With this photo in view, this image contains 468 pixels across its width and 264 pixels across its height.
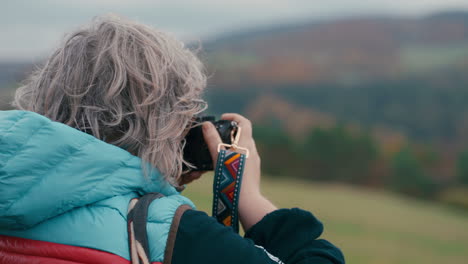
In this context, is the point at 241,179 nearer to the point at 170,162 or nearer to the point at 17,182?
the point at 170,162

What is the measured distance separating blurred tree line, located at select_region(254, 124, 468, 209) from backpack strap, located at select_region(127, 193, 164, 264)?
10.5 meters

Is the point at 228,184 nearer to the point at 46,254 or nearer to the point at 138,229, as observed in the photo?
the point at 138,229

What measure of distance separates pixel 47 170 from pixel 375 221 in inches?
320

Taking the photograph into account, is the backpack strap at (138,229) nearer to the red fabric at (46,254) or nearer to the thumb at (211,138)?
the red fabric at (46,254)

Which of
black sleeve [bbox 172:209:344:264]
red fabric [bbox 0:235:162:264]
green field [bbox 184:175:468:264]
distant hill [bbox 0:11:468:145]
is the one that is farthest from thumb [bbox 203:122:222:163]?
distant hill [bbox 0:11:468:145]

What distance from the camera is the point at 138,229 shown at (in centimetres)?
92

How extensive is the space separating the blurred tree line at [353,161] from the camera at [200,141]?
1018 cm

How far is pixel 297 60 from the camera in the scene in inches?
582

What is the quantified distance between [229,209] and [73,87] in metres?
0.45

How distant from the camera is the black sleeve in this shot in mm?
922

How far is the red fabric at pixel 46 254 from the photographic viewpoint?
2.96 feet

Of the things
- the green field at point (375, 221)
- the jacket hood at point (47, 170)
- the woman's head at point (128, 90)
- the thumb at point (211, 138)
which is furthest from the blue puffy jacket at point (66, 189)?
the green field at point (375, 221)

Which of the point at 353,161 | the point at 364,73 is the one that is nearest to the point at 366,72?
the point at 364,73

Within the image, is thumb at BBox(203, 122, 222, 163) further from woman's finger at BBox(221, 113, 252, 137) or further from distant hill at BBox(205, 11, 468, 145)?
distant hill at BBox(205, 11, 468, 145)
